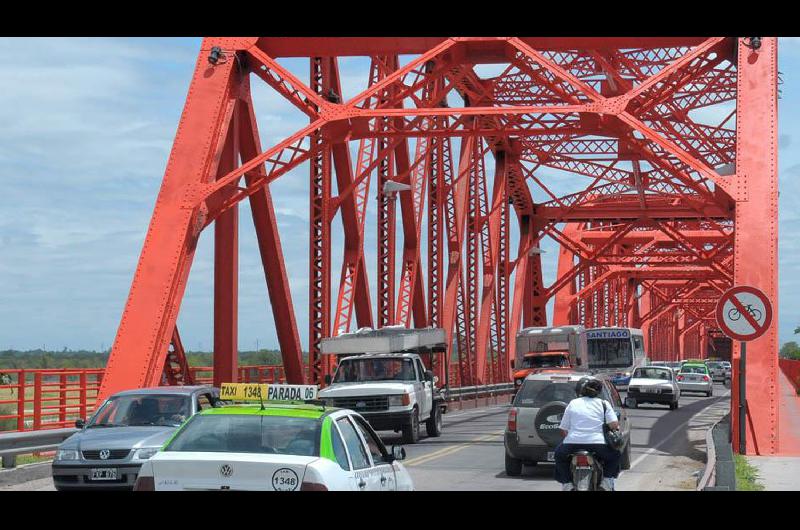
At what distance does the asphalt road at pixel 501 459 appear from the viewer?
687 inches

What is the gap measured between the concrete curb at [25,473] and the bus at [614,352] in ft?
139

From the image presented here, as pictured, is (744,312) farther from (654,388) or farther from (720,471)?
(654,388)

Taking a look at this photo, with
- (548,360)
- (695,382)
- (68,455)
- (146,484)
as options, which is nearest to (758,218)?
(68,455)

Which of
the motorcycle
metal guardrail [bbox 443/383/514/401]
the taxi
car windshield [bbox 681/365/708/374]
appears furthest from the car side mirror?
car windshield [bbox 681/365/708/374]

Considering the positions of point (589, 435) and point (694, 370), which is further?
point (694, 370)

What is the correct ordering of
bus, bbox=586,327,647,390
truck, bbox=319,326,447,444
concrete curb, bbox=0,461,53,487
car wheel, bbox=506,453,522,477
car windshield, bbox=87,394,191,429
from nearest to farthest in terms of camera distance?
car windshield, bbox=87,394,191,429
concrete curb, bbox=0,461,53,487
car wheel, bbox=506,453,522,477
truck, bbox=319,326,447,444
bus, bbox=586,327,647,390

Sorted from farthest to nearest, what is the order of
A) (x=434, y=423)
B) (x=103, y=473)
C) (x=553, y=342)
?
(x=553, y=342)
(x=434, y=423)
(x=103, y=473)

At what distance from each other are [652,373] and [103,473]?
109 feet

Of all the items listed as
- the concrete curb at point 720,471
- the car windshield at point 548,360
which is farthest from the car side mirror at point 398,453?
the car windshield at point 548,360

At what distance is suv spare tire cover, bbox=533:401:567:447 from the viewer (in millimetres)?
18016

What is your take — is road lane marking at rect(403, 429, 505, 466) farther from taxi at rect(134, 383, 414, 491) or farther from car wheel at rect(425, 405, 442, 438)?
taxi at rect(134, 383, 414, 491)

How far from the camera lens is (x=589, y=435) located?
42.5 ft

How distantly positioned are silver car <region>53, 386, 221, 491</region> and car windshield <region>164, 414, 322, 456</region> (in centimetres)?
506
